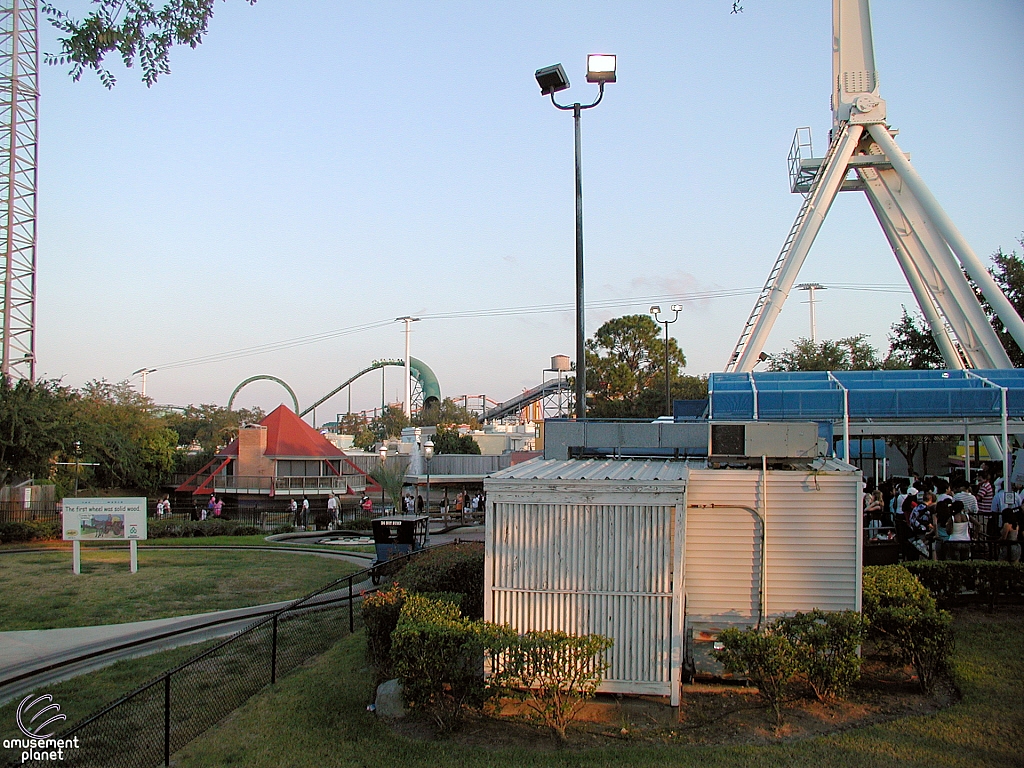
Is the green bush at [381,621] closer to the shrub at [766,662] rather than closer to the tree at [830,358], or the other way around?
the shrub at [766,662]

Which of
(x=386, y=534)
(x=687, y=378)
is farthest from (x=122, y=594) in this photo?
(x=687, y=378)

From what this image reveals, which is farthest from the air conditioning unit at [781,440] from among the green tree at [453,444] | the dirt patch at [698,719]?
the green tree at [453,444]

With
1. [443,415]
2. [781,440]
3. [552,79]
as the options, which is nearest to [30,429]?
[552,79]

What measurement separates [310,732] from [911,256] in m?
24.3

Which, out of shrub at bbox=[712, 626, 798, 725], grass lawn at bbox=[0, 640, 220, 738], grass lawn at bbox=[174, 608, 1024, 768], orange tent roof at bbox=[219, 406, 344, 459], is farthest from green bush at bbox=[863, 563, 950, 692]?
orange tent roof at bbox=[219, 406, 344, 459]

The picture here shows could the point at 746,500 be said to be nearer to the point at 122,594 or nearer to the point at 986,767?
the point at 986,767

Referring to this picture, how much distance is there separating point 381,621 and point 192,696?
226cm

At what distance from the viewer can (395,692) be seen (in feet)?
27.4

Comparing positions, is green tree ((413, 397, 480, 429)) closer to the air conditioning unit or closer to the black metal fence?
the black metal fence

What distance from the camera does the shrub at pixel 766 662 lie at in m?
7.71

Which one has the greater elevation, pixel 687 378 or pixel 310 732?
pixel 687 378

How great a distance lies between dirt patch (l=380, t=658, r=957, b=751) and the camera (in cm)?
750

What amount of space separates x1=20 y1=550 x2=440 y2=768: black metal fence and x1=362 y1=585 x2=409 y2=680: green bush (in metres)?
1.30

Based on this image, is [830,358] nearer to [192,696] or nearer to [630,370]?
[630,370]
